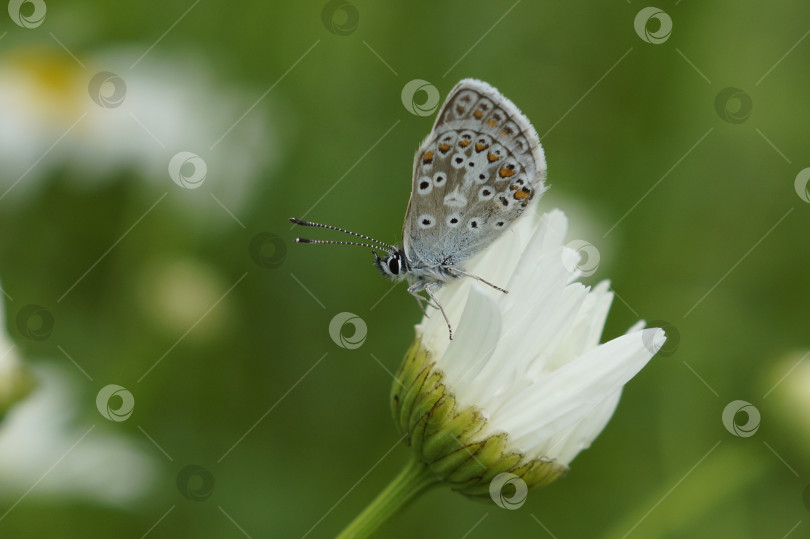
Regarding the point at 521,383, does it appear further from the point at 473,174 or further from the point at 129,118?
the point at 129,118

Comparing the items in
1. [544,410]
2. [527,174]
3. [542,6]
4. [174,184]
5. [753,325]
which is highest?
[542,6]

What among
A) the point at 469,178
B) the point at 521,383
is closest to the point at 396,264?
the point at 469,178

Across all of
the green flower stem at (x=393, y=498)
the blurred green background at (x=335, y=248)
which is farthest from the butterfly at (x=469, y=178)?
the blurred green background at (x=335, y=248)

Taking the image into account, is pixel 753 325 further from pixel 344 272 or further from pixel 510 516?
pixel 344 272

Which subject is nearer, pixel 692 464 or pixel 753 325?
pixel 692 464

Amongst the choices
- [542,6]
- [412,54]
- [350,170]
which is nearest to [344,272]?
[350,170]

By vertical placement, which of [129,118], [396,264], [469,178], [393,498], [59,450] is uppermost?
[469,178]
